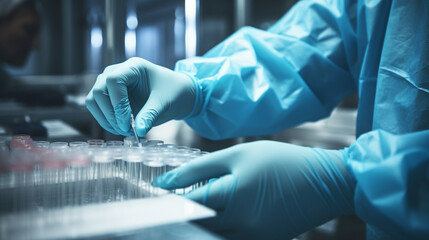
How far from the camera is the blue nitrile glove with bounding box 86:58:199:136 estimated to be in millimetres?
1028

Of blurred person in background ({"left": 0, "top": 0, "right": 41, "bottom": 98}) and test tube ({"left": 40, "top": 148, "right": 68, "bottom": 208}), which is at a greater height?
blurred person in background ({"left": 0, "top": 0, "right": 41, "bottom": 98})

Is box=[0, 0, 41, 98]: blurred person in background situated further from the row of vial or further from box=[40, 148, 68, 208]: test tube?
box=[40, 148, 68, 208]: test tube

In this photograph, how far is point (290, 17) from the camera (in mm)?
1475

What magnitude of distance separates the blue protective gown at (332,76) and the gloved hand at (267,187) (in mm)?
69

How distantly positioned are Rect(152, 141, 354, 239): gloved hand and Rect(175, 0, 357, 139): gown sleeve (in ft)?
1.53

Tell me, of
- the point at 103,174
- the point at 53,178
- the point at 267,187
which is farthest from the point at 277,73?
the point at 53,178

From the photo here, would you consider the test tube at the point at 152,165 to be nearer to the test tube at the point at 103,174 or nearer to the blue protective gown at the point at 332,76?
the test tube at the point at 103,174

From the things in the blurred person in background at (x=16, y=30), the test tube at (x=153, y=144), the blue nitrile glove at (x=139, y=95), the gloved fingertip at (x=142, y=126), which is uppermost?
the blurred person in background at (x=16, y=30)

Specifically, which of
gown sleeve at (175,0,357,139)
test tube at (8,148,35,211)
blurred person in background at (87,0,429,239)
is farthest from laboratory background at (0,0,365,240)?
gown sleeve at (175,0,357,139)

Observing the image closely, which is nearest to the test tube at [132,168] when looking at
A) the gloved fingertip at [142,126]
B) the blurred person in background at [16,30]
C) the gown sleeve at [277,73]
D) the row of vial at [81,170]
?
the row of vial at [81,170]

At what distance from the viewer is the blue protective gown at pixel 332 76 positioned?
38.1 inches

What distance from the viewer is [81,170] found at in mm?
757

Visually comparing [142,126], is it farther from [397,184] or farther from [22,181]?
[397,184]

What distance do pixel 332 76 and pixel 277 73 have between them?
228mm
